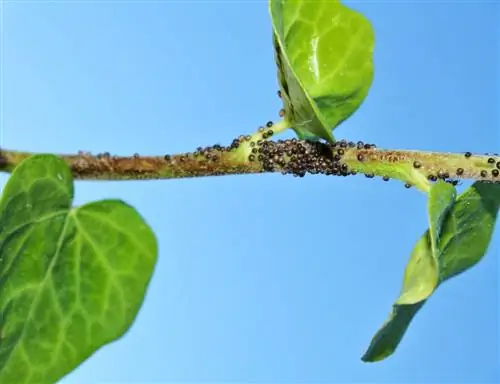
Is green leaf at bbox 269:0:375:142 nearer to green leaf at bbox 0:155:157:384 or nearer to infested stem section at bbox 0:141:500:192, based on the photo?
infested stem section at bbox 0:141:500:192

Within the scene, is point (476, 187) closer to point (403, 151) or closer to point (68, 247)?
point (403, 151)

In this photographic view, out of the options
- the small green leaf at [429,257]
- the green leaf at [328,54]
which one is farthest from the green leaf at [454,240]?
the green leaf at [328,54]

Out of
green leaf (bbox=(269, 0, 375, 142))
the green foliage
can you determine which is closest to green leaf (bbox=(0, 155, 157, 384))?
the green foliage

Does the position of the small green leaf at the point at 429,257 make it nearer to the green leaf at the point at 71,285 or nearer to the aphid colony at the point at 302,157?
the aphid colony at the point at 302,157

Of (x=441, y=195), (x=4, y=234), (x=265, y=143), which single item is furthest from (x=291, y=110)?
(x=4, y=234)

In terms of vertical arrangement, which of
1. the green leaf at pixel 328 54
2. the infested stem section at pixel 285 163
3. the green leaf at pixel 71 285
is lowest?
the green leaf at pixel 71 285
